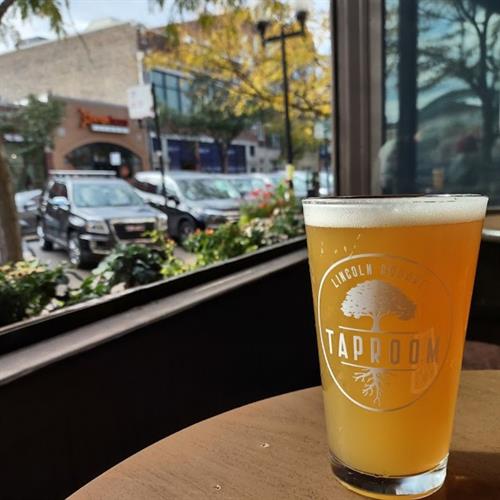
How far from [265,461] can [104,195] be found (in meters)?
2.12

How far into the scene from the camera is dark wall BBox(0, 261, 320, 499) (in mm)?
1259

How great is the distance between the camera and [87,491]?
534mm

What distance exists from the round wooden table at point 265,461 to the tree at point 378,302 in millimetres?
201

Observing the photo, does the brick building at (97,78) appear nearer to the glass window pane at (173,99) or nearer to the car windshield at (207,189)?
the glass window pane at (173,99)

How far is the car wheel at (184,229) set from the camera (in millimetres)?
2891

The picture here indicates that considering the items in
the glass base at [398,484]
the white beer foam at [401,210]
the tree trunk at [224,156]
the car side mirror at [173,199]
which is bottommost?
the glass base at [398,484]

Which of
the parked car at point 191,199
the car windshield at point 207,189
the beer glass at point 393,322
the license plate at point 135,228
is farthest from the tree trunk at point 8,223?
the beer glass at point 393,322

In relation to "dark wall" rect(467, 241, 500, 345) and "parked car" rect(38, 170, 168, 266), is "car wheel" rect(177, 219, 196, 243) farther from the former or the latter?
"dark wall" rect(467, 241, 500, 345)

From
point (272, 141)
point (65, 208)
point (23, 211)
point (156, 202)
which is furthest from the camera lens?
point (272, 141)

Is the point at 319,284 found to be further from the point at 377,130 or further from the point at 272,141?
the point at 272,141

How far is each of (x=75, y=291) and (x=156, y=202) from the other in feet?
3.65

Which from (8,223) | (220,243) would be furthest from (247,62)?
(8,223)

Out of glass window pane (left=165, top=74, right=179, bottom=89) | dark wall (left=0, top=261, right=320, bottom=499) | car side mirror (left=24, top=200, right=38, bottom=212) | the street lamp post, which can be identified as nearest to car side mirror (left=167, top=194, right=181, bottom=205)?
glass window pane (left=165, top=74, right=179, bottom=89)

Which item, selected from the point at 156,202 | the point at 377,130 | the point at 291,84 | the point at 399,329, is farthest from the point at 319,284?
the point at 291,84
